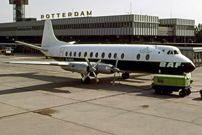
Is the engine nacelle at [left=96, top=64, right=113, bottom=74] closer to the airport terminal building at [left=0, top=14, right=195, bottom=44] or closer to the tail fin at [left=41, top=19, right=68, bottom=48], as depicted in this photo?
the tail fin at [left=41, top=19, right=68, bottom=48]

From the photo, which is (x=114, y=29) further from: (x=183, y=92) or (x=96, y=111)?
(x=96, y=111)

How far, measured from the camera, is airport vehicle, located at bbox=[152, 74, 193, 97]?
22230 mm

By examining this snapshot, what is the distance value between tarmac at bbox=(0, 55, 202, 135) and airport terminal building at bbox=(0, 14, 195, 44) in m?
56.9

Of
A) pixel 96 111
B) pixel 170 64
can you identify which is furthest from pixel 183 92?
pixel 96 111

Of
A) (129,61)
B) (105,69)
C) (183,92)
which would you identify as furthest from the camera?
(129,61)

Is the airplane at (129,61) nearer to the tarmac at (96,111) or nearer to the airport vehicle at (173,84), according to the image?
the tarmac at (96,111)

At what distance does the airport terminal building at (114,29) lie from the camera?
85.9 meters

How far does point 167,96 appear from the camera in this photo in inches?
898

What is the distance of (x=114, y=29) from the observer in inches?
3477

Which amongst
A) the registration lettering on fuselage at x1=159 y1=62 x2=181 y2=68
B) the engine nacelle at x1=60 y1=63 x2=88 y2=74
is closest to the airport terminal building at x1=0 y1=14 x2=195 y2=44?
the registration lettering on fuselage at x1=159 y1=62 x2=181 y2=68

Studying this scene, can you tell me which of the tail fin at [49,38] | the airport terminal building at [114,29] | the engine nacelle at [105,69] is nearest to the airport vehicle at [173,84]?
the engine nacelle at [105,69]

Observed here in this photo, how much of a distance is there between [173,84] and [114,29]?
221 ft

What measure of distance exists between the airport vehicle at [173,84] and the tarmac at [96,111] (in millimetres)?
597

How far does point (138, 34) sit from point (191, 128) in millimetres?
72821
